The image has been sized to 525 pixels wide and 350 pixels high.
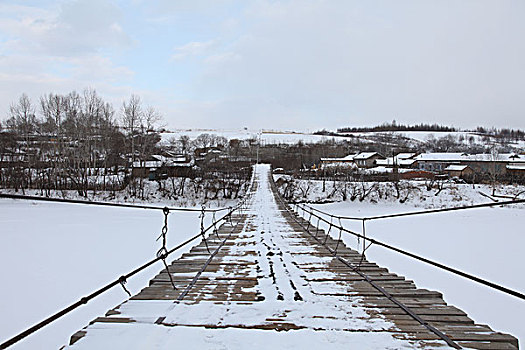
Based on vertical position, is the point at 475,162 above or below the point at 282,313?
above

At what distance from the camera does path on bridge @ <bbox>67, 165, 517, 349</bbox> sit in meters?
2.13

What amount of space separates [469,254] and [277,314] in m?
12.1

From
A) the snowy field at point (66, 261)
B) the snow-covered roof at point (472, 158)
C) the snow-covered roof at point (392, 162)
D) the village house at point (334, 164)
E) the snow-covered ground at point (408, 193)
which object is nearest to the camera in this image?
the snowy field at point (66, 261)

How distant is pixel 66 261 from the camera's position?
33.0 ft

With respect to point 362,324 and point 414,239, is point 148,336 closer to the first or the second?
point 362,324

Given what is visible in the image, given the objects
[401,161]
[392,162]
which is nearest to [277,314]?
[392,162]

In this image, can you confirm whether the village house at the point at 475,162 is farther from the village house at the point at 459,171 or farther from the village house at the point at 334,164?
the village house at the point at 334,164

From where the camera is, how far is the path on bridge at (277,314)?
6.98 feet

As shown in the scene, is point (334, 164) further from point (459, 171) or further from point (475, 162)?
point (475, 162)

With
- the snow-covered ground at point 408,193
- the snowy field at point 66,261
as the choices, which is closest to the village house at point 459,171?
the snow-covered ground at point 408,193

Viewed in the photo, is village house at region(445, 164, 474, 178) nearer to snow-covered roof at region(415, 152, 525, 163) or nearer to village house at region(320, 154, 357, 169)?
snow-covered roof at region(415, 152, 525, 163)

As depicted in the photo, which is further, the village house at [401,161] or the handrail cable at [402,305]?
the village house at [401,161]

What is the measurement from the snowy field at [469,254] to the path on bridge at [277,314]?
438 centimetres

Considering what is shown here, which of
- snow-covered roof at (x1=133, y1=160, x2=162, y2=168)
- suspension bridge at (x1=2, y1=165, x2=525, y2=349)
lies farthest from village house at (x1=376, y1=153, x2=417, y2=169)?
suspension bridge at (x1=2, y1=165, x2=525, y2=349)
